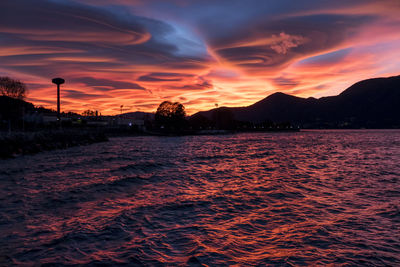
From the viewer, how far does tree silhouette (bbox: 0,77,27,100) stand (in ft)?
249

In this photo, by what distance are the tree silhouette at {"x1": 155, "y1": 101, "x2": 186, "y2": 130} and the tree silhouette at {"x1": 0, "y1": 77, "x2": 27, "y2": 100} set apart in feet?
265

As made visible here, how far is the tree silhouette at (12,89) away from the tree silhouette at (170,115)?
80.9 meters

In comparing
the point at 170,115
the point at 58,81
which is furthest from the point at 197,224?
the point at 170,115

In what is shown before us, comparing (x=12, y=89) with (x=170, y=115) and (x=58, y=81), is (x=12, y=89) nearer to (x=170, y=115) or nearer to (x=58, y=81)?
(x=58, y=81)

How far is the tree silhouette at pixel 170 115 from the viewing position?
15362 cm

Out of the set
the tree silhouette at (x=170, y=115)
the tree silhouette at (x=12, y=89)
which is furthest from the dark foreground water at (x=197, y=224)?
the tree silhouette at (x=170, y=115)

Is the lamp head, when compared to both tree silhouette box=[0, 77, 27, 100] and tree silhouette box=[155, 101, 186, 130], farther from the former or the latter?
tree silhouette box=[155, 101, 186, 130]

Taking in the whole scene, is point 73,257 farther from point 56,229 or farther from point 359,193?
point 359,193

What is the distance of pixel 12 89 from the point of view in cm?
7762

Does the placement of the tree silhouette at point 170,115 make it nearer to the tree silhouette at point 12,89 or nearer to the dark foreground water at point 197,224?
the tree silhouette at point 12,89

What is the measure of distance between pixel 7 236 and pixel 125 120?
19677 cm

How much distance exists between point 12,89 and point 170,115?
8719 centimetres

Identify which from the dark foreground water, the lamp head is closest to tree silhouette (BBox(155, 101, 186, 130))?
the lamp head

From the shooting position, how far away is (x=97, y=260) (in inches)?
207
